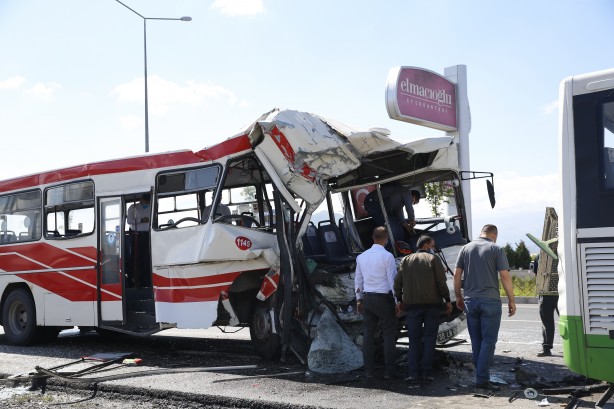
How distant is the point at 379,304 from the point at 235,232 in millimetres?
2401

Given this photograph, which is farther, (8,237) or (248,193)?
(8,237)

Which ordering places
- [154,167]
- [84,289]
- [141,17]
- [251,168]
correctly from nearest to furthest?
[251,168]
[154,167]
[84,289]
[141,17]

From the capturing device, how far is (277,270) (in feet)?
32.3

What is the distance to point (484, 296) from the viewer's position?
7828mm

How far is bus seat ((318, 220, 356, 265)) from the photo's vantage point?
11.2m

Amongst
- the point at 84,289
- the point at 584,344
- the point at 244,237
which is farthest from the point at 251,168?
the point at 584,344

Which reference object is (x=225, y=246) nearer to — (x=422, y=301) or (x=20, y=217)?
(x=422, y=301)

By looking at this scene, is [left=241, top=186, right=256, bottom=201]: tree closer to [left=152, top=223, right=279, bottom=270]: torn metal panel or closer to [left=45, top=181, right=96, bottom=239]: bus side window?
[left=152, top=223, right=279, bottom=270]: torn metal panel

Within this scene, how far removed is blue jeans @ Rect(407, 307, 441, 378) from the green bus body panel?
2.01 metres

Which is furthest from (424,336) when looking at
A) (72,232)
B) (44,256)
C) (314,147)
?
(44,256)

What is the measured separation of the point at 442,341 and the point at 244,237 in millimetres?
2994

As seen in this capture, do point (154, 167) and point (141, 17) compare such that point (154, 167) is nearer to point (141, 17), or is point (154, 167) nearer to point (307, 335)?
point (307, 335)

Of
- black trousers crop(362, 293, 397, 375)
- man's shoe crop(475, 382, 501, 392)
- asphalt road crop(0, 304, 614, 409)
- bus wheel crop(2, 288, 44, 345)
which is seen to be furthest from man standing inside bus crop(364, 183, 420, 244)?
bus wheel crop(2, 288, 44, 345)

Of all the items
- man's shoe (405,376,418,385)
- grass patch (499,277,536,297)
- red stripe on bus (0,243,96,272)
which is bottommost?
grass patch (499,277,536,297)
